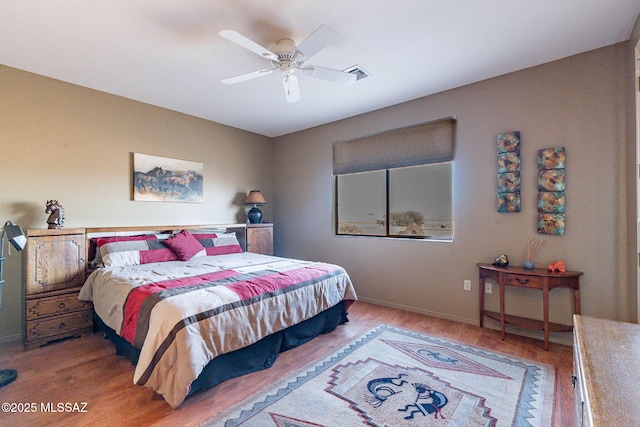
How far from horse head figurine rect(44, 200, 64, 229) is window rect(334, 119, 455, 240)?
3.32 meters

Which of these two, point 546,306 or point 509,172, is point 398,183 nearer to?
point 509,172

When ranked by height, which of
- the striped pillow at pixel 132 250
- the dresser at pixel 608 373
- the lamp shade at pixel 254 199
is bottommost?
the dresser at pixel 608 373

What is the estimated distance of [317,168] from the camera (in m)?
4.64

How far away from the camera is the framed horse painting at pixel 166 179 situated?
12.0ft

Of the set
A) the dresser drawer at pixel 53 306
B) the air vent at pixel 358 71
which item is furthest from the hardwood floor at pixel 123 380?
the air vent at pixel 358 71

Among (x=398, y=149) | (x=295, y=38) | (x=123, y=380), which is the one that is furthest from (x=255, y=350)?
(x=398, y=149)

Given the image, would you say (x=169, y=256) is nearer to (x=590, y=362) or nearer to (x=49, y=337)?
(x=49, y=337)

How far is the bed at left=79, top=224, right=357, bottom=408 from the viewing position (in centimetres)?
178

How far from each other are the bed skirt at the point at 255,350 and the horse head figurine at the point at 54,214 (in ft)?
3.40

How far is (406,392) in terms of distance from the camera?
76.9 inches

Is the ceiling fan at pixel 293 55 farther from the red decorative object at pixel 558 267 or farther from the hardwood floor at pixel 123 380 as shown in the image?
the red decorative object at pixel 558 267

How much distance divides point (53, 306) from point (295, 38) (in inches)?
131

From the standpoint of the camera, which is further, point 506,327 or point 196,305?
point 506,327

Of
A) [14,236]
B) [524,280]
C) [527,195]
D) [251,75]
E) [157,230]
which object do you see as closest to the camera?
[14,236]
